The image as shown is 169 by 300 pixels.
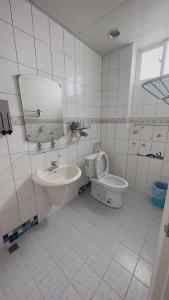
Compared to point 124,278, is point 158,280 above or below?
above

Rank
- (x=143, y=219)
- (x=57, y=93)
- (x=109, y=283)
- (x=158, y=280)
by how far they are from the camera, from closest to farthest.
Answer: (x=158, y=280)
(x=109, y=283)
(x=57, y=93)
(x=143, y=219)

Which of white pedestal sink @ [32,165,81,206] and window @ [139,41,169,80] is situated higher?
window @ [139,41,169,80]

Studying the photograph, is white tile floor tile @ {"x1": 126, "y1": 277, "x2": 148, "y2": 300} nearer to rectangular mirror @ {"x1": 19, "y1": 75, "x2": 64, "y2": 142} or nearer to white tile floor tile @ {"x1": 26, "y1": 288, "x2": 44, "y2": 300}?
white tile floor tile @ {"x1": 26, "y1": 288, "x2": 44, "y2": 300}

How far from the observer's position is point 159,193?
1821mm

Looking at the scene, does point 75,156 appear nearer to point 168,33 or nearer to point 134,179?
point 134,179

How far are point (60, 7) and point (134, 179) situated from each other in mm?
2421

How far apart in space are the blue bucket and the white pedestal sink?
122 centimetres

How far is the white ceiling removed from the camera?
3.74 ft

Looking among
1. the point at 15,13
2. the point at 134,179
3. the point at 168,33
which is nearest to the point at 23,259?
the point at 134,179

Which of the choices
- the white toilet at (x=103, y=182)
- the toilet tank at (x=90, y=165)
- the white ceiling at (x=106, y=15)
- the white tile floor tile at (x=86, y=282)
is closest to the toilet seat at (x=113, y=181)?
the white toilet at (x=103, y=182)

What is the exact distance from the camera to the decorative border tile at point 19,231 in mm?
1303

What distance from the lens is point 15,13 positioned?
1062 mm

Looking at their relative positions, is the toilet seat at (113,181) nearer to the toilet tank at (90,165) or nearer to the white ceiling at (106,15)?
the toilet tank at (90,165)

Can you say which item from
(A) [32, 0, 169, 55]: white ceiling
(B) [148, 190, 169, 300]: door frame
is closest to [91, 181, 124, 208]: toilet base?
(B) [148, 190, 169, 300]: door frame
